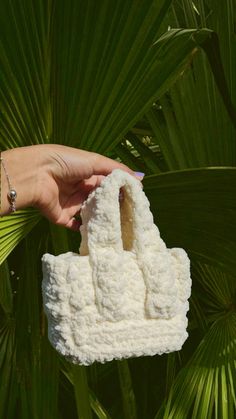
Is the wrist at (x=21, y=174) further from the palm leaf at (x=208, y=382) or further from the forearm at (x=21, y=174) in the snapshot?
the palm leaf at (x=208, y=382)

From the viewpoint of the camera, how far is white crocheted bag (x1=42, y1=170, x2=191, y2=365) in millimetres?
667

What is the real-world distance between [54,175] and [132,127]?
1.34ft

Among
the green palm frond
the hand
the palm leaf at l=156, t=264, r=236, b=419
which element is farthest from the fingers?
the palm leaf at l=156, t=264, r=236, b=419

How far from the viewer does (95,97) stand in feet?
2.95

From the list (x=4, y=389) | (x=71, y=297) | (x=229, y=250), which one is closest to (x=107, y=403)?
(x=4, y=389)

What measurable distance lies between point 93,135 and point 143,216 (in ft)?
0.90

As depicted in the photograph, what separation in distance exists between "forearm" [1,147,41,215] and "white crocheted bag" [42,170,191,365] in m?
0.11

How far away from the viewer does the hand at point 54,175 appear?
773 millimetres

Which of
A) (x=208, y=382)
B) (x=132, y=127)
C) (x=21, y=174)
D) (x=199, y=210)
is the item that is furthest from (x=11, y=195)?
(x=208, y=382)

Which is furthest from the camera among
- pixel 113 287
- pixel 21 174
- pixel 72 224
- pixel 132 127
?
pixel 132 127

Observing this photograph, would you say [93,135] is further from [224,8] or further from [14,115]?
[224,8]

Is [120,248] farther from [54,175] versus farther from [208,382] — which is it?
[208,382]

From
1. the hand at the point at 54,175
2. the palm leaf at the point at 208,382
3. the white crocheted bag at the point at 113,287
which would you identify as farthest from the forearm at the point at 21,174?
the palm leaf at the point at 208,382

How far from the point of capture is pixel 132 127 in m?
1.20
